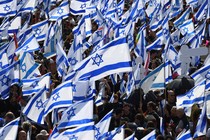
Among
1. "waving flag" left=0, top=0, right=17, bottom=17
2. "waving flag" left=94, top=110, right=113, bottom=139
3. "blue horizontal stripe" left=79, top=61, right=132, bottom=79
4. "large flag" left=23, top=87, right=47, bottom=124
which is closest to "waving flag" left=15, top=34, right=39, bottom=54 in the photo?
"waving flag" left=0, top=0, right=17, bottom=17

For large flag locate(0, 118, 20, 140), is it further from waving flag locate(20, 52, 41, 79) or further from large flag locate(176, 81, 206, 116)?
waving flag locate(20, 52, 41, 79)

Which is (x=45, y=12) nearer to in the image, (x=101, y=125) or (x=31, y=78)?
(x=31, y=78)

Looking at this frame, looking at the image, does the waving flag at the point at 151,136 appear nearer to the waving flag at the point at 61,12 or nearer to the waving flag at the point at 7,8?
the waving flag at the point at 7,8

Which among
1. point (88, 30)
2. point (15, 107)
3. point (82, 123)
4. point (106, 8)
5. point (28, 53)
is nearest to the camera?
point (82, 123)

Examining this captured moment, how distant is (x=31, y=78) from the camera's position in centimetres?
2269

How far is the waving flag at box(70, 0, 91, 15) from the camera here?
29.3 m

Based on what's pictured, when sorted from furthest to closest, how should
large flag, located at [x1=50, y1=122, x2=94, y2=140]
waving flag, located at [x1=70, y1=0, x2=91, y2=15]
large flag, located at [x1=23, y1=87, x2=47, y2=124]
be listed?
1. waving flag, located at [x1=70, y1=0, x2=91, y2=15]
2. large flag, located at [x1=23, y1=87, x2=47, y2=124]
3. large flag, located at [x1=50, y1=122, x2=94, y2=140]

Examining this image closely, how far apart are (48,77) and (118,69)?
149 inches

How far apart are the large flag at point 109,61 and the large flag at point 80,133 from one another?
1.69 meters

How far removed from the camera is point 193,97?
1958cm

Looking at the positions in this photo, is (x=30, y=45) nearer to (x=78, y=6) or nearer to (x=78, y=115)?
(x=78, y=6)

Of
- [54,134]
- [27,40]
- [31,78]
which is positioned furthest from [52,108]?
[27,40]

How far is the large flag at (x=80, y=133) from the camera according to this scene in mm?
16547

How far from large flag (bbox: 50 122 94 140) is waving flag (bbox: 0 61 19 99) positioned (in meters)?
5.46
